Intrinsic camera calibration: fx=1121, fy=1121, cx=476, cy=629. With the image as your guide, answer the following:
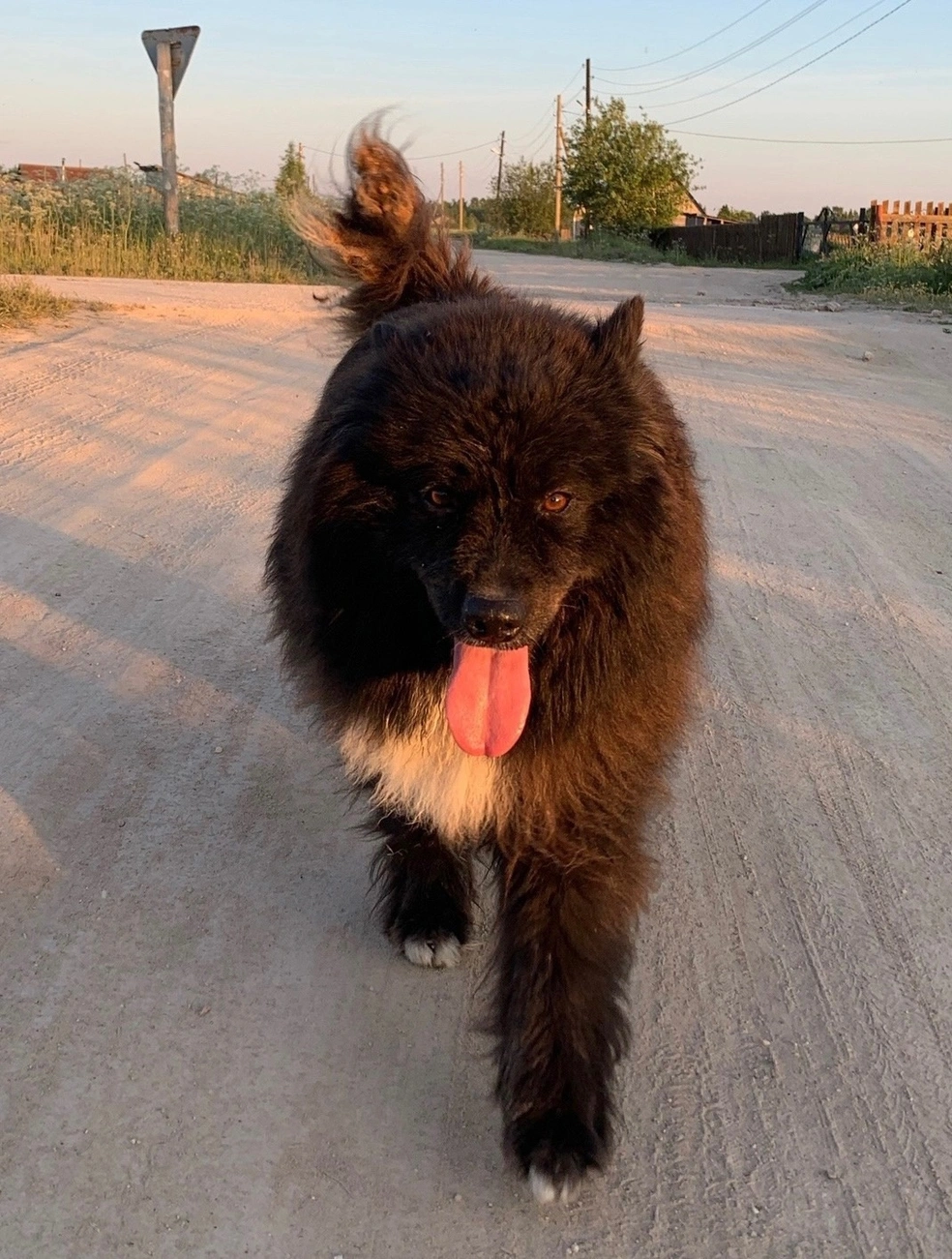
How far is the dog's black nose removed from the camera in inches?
96.4

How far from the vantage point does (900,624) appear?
548 centimetres

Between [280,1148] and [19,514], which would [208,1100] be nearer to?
[280,1148]

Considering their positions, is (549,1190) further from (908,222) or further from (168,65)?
(908,222)

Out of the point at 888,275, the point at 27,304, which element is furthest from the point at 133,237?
the point at 888,275

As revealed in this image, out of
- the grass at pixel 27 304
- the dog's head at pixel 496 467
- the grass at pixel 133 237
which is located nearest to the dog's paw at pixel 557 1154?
the dog's head at pixel 496 467

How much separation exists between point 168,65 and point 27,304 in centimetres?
825

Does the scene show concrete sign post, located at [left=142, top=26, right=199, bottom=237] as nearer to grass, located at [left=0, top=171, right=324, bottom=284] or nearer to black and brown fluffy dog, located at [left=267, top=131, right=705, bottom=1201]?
grass, located at [left=0, top=171, right=324, bottom=284]

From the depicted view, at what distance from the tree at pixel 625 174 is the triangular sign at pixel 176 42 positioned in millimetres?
33900

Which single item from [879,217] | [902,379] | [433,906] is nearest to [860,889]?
[433,906]

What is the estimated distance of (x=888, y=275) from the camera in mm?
22312

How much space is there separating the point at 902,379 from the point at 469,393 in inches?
414

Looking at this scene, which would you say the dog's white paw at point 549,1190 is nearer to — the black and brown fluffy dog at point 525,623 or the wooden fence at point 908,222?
the black and brown fluffy dog at point 525,623

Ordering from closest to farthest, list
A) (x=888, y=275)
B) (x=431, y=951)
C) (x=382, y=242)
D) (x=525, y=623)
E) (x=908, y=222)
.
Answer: (x=525, y=623) → (x=431, y=951) → (x=382, y=242) → (x=888, y=275) → (x=908, y=222)

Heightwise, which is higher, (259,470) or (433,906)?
(259,470)
